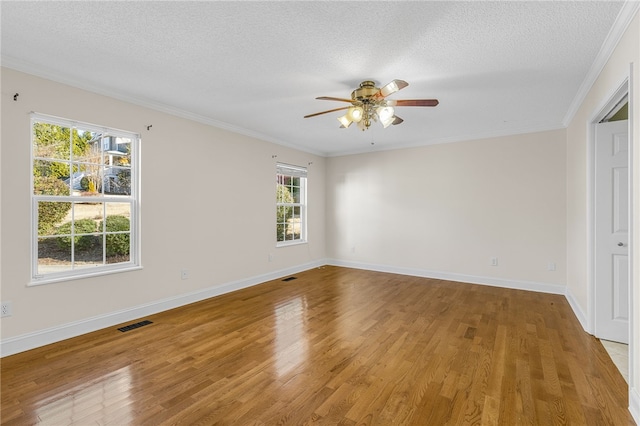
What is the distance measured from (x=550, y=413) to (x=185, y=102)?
A: 439cm

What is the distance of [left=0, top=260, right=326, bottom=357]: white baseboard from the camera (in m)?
2.62

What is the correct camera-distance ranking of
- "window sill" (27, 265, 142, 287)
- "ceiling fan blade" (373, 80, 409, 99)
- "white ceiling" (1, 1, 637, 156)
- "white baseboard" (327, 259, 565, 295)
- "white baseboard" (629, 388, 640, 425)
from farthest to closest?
"white baseboard" (327, 259, 565, 295) → "window sill" (27, 265, 142, 287) → "ceiling fan blade" (373, 80, 409, 99) → "white ceiling" (1, 1, 637, 156) → "white baseboard" (629, 388, 640, 425)

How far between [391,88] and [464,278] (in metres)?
3.93

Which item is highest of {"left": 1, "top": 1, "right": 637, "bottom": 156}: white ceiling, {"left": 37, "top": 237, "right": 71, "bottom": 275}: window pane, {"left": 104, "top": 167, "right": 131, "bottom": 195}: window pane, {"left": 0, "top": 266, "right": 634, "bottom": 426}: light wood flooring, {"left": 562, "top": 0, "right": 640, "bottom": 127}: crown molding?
{"left": 1, "top": 1, "right": 637, "bottom": 156}: white ceiling

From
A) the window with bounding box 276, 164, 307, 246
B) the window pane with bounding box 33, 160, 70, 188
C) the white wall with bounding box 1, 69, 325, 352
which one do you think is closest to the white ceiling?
the white wall with bounding box 1, 69, 325, 352

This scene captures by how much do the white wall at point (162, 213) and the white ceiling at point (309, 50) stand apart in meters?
0.26

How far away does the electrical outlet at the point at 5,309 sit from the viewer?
2545mm

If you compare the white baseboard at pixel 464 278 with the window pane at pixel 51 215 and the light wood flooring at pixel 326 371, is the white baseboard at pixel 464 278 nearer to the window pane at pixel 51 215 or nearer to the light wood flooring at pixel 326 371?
the light wood flooring at pixel 326 371

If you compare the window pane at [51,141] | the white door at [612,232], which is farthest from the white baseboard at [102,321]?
the white door at [612,232]

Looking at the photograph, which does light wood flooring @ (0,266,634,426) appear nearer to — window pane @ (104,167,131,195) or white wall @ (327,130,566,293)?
white wall @ (327,130,566,293)

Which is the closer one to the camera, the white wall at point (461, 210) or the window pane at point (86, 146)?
the window pane at point (86, 146)

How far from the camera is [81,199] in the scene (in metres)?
3.08

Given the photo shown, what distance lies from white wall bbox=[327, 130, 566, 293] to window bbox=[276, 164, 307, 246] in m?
0.83

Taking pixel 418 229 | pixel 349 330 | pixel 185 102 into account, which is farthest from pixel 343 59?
pixel 418 229
